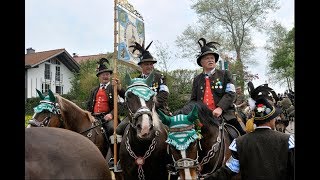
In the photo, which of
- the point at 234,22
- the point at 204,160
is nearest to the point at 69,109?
the point at 204,160

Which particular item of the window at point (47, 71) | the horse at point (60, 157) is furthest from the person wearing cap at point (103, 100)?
the window at point (47, 71)

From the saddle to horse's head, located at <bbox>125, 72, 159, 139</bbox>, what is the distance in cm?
108

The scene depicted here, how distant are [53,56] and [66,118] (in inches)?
1442

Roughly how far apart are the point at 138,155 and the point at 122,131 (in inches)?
39.4

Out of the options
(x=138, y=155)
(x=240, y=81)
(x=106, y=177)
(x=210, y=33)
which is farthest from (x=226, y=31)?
(x=106, y=177)

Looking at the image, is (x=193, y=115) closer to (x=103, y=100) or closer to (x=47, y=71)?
(x=103, y=100)

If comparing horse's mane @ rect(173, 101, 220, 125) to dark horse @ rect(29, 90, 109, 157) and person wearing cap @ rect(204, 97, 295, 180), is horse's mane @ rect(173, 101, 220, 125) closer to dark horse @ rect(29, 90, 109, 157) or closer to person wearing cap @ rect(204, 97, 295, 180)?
person wearing cap @ rect(204, 97, 295, 180)

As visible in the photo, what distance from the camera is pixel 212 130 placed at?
5508 millimetres

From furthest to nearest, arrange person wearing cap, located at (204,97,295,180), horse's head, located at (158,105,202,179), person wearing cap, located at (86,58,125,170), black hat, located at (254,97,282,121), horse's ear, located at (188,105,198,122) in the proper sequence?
person wearing cap, located at (86,58,125,170) < horse's ear, located at (188,105,198,122) < horse's head, located at (158,105,202,179) < black hat, located at (254,97,282,121) < person wearing cap, located at (204,97,295,180)

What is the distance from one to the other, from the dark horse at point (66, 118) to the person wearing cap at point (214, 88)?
2.35 m

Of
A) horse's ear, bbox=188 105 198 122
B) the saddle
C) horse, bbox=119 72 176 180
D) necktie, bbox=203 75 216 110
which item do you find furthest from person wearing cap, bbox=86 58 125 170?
horse's ear, bbox=188 105 198 122

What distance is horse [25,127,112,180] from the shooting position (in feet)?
8.14
